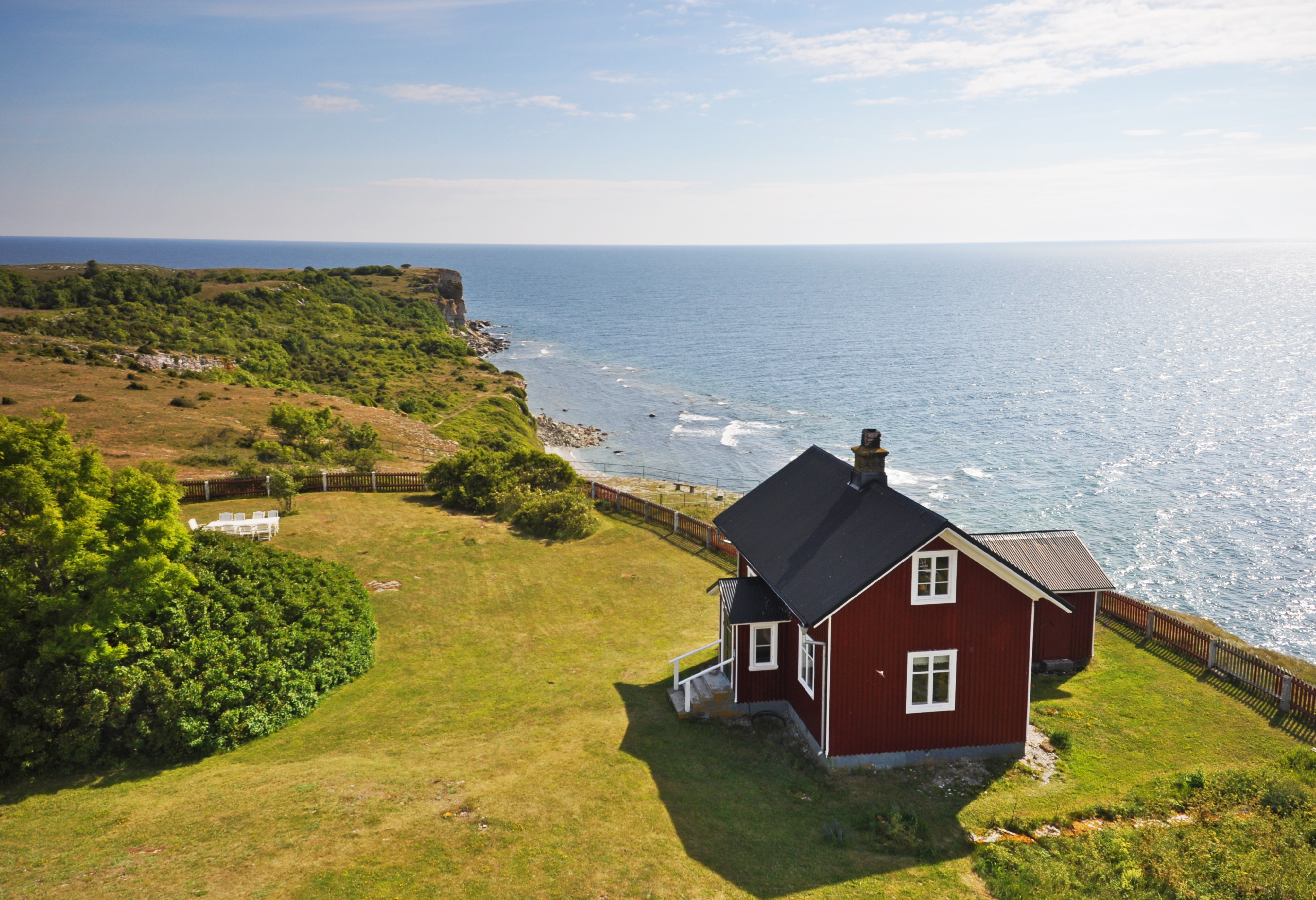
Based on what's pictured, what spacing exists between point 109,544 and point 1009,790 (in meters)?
20.1

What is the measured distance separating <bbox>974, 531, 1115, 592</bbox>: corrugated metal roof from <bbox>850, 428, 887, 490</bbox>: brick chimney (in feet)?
14.3

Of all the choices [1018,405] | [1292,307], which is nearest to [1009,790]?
[1018,405]

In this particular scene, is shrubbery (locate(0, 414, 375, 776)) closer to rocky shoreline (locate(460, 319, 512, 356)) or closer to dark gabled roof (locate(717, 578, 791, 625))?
dark gabled roof (locate(717, 578, 791, 625))

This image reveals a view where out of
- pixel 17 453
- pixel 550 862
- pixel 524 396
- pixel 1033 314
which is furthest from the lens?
pixel 1033 314

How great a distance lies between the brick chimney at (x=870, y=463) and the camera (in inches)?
765

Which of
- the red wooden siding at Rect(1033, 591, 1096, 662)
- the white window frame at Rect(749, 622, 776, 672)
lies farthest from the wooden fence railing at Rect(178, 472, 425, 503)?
the red wooden siding at Rect(1033, 591, 1096, 662)

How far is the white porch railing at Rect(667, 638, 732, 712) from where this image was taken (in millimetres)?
20016

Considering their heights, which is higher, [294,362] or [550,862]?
[294,362]

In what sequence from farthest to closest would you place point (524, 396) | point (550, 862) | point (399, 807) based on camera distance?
point (524, 396), point (399, 807), point (550, 862)

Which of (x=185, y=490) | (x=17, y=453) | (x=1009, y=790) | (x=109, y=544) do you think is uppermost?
(x=17, y=453)

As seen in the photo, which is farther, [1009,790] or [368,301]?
[368,301]

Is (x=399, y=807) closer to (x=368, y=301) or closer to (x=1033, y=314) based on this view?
(x=368, y=301)

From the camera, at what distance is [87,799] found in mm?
15828

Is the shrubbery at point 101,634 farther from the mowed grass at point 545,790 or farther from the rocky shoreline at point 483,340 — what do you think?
the rocky shoreline at point 483,340
